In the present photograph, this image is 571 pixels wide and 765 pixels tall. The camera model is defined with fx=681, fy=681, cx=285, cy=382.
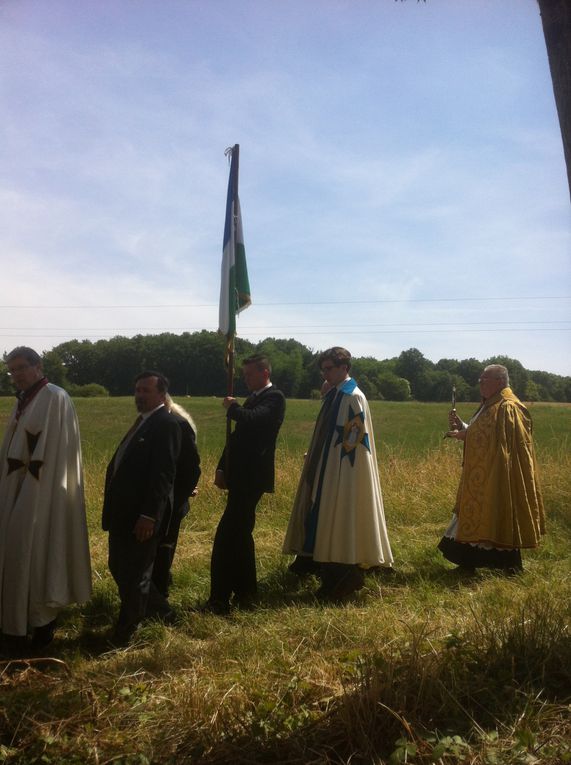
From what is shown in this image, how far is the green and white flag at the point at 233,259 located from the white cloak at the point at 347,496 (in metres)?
1.16

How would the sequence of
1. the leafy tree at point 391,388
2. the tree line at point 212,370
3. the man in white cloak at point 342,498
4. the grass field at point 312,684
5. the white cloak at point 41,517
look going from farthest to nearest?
the leafy tree at point 391,388 < the tree line at point 212,370 < the man in white cloak at point 342,498 < the white cloak at point 41,517 < the grass field at point 312,684

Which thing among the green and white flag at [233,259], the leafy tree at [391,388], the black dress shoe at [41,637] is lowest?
the black dress shoe at [41,637]

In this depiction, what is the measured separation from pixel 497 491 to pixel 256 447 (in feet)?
7.80

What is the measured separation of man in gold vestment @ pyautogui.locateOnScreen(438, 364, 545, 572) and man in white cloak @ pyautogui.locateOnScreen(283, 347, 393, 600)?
100 cm

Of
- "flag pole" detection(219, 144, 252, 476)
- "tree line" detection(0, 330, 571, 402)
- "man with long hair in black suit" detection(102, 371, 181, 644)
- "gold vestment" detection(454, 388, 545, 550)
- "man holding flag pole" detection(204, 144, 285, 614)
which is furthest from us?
"tree line" detection(0, 330, 571, 402)

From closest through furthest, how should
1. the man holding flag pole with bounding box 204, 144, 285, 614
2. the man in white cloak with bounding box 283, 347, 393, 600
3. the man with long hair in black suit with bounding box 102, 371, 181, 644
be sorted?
1. the man with long hair in black suit with bounding box 102, 371, 181, 644
2. the man holding flag pole with bounding box 204, 144, 285, 614
3. the man in white cloak with bounding box 283, 347, 393, 600

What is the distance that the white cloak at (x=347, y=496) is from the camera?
549 cm

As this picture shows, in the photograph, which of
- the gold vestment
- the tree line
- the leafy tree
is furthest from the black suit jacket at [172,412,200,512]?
the leafy tree

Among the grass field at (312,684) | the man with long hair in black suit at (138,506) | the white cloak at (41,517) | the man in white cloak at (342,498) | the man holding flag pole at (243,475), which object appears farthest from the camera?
the man in white cloak at (342,498)

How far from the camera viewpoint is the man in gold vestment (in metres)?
6.18

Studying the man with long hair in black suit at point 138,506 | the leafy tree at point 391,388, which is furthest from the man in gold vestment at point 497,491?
the leafy tree at point 391,388

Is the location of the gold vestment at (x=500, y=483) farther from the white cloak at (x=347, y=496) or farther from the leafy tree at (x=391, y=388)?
the leafy tree at (x=391, y=388)

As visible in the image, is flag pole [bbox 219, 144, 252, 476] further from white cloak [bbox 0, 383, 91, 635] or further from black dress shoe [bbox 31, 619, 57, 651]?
black dress shoe [bbox 31, 619, 57, 651]

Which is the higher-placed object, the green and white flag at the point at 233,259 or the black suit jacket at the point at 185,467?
the green and white flag at the point at 233,259
